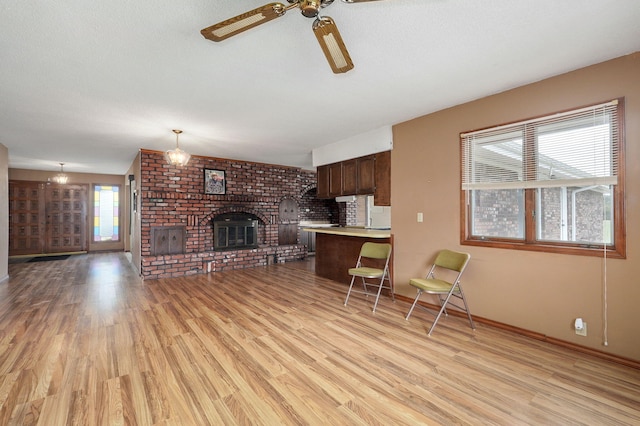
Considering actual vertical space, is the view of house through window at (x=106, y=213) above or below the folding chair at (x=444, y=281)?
above

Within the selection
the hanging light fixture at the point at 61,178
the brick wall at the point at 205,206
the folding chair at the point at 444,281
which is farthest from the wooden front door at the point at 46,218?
the folding chair at the point at 444,281

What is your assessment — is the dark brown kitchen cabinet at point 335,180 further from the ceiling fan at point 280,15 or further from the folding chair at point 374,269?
the ceiling fan at point 280,15

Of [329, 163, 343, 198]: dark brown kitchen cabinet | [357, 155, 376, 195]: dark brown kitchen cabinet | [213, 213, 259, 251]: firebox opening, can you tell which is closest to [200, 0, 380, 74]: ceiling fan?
[357, 155, 376, 195]: dark brown kitchen cabinet

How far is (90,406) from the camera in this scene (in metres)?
1.68

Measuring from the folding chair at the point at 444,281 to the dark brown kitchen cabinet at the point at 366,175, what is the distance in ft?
4.89

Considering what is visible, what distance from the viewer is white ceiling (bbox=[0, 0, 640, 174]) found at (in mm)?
1719

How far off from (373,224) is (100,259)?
7.05 m

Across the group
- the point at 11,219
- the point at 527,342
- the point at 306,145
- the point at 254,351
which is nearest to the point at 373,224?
the point at 306,145

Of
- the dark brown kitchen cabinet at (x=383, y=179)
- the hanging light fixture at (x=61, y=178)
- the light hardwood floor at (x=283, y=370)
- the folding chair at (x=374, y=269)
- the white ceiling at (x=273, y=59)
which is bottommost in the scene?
the light hardwood floor at (x=283, y=370)

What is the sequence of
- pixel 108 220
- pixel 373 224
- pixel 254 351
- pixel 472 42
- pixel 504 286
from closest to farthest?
pixel 472 42 < pixel 254 351 < pixel 504 286 < pixel 373 224 < pixel 108 220

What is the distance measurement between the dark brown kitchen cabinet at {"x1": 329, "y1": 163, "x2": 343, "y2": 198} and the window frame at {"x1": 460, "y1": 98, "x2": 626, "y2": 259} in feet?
7.15

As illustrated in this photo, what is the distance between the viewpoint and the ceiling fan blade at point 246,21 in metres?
1.35

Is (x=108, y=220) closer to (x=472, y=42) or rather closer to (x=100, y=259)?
(x=100, y=259)

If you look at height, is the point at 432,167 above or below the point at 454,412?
above
